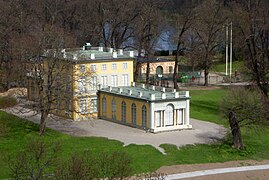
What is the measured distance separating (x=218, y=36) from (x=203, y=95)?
A: 18203mm

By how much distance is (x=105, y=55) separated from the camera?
49312mm

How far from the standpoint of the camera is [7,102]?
2044 inches

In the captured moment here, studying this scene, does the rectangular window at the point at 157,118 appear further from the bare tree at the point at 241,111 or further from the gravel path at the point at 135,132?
the bare tree at the point at 241,111

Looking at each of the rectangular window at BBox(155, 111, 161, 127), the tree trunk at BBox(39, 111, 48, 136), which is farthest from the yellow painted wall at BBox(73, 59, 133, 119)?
the rectangular window at BBox(155, 111, 161, 127)

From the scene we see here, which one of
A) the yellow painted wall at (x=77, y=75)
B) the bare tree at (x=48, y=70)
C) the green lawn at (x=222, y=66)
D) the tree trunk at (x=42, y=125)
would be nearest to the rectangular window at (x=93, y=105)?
the yellow painted wall at (x=77, y=75)

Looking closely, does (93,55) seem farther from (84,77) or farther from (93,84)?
(84,77)

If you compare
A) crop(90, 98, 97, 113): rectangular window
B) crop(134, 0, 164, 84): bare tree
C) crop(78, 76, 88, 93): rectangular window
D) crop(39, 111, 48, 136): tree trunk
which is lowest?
crop(39, 111, 48, 136): tree trunk

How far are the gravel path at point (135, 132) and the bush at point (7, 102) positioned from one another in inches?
165

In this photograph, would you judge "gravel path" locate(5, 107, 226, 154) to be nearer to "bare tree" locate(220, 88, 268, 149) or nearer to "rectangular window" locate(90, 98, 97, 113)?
"rectangular window" locate(90, 98, 97, 113)

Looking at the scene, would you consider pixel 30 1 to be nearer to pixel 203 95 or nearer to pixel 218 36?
pixel 218 36

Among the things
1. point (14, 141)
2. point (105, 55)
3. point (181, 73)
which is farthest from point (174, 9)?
point (14, 141)

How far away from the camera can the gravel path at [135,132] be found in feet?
133

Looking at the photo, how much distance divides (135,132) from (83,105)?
20.6ft

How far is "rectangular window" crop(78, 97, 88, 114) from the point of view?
47.0 meters
